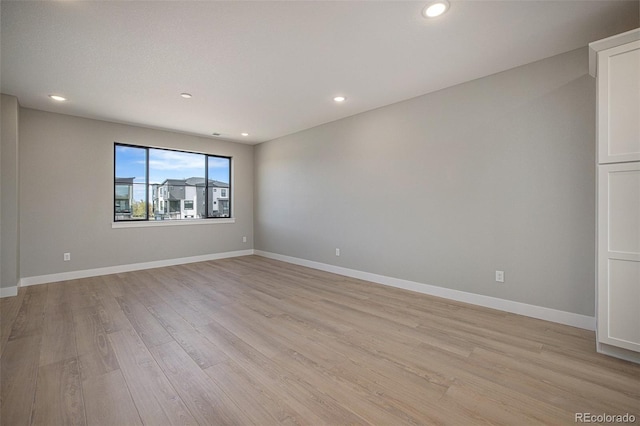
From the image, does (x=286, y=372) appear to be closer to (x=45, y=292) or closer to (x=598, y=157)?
(x=598, y=157)

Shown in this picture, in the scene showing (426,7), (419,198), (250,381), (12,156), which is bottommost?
(250,381)

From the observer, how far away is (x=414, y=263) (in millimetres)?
3668

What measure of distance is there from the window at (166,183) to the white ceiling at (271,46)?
140 cm

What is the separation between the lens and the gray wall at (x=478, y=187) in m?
2.56

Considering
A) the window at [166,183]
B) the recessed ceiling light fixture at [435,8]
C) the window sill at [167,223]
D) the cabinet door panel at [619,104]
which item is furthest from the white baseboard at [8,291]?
the cabinet door panel at [619,104]

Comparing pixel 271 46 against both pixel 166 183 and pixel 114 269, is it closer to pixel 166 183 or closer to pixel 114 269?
pixel 166 183

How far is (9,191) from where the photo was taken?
11.6 feet

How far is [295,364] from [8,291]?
408 centimetres

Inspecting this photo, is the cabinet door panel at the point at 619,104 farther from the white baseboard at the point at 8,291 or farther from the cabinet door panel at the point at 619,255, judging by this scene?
the white baseboard at the point at 8,291

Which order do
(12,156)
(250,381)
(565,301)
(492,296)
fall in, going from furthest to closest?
1. (12,156)
2. (492,296)
3. (565,301)
4. (250,381)

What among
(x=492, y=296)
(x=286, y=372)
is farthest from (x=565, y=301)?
(x=286, y=372)

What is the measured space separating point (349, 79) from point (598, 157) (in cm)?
233

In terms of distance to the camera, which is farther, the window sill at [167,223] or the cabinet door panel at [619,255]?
the window sill at [167,223]

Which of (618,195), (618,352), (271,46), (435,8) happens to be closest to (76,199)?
(271,46)
